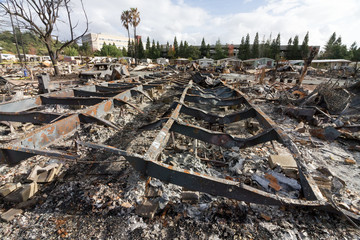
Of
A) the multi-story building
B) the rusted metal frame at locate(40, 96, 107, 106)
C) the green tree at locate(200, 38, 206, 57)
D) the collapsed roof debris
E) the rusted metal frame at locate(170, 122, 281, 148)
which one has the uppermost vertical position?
the multi-story building

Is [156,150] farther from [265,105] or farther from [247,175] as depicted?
[265,105]

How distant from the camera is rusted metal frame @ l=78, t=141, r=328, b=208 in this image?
138 centimetres

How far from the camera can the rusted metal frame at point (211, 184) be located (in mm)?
1384

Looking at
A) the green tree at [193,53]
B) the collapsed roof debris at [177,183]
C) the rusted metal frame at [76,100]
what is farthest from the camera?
the green tree at [193,53]

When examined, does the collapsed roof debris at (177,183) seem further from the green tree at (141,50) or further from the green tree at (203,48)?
the green tree at (203,48)

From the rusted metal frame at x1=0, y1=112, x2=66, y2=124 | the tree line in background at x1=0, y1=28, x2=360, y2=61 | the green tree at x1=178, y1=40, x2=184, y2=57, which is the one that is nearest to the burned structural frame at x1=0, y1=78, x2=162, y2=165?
the rusted metal frame at x1=0, y1=112, x2=66, y2=124

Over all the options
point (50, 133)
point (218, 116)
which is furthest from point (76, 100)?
point (218, 116)

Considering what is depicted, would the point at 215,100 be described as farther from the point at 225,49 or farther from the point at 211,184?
the point at 225,49

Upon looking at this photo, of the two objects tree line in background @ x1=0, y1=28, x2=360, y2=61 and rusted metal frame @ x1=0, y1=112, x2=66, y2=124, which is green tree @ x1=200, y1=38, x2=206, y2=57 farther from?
rusted metal frame @ x1=0, y1=112, x2=66, y2=124

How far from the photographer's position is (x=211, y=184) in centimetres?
146

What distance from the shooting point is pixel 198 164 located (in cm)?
261

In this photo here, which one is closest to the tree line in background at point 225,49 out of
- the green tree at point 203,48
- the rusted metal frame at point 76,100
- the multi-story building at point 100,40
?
the green tree at point 203,48

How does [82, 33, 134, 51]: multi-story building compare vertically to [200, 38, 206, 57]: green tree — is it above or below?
above

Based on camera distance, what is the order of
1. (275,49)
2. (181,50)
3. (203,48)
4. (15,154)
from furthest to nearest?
(203,48)
(181,50)
(275,49)
(15,154)
